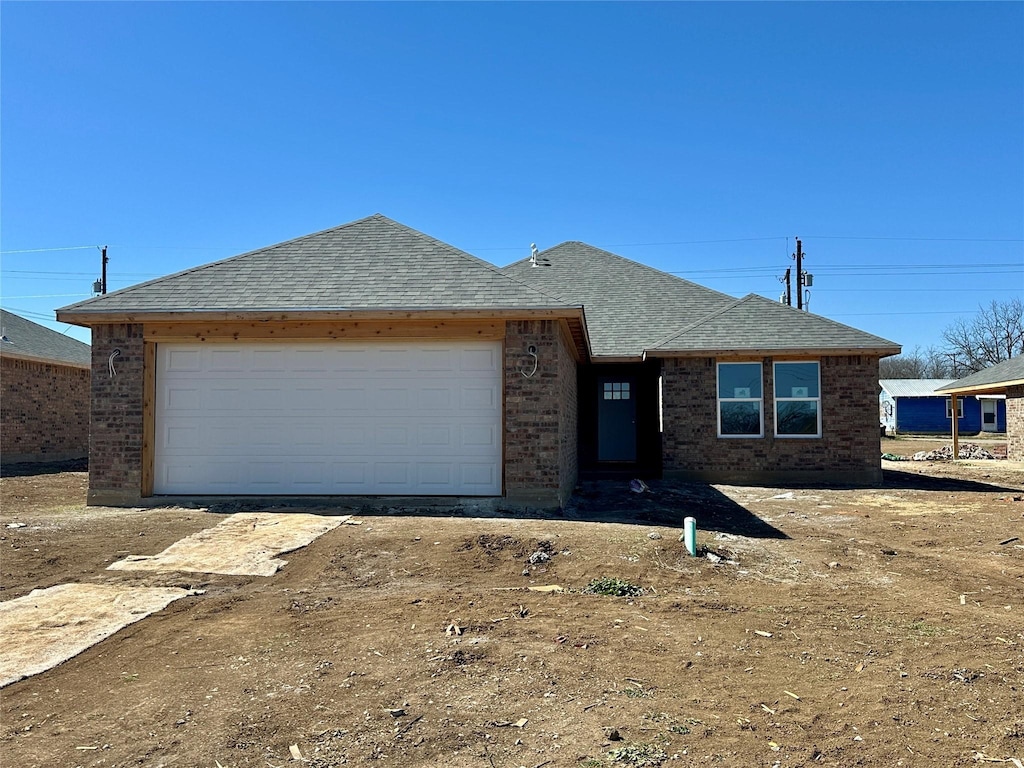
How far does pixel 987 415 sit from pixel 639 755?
Answer: 45792 mm

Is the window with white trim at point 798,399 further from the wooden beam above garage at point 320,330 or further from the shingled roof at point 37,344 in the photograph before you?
the shingled roof at point 37,344

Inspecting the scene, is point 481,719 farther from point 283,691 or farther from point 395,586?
point 395,586

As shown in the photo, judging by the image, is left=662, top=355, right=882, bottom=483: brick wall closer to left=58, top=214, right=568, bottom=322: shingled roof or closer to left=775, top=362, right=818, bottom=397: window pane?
left=775, top=362, right=818, bottom=397: window pane

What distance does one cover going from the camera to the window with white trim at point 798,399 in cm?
1493

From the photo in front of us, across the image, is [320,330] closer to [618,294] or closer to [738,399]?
[738,399]

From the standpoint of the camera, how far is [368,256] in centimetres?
1191

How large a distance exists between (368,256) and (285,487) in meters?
4.07

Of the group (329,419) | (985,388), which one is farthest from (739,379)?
(985,388)

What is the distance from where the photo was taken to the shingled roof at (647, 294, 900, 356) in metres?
14.6

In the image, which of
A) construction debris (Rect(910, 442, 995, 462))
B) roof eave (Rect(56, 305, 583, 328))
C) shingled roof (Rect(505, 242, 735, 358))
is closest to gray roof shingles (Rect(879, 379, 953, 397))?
construction debris (Rect(910, 442, 995, 462))

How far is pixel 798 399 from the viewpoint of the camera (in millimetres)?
15000

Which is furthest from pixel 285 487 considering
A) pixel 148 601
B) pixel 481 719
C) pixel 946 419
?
pixel 946 419

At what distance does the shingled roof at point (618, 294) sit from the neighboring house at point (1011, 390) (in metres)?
10.2

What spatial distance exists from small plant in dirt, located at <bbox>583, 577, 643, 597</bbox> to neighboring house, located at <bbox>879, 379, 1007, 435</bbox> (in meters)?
41.6
